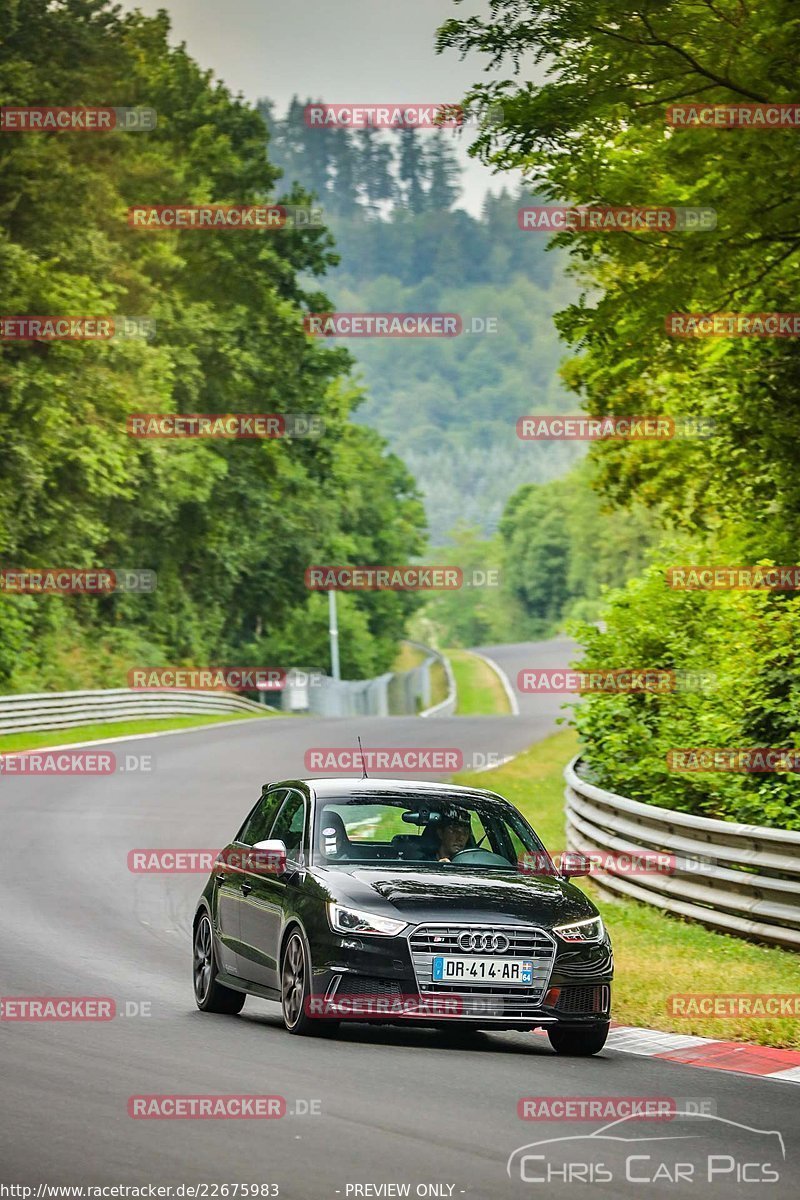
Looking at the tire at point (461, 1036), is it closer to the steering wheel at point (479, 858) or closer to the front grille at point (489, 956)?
the front grille at point (489, 956)

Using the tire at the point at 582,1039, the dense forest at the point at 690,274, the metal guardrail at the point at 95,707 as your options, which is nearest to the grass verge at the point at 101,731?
the metal guardrail at the point at 95,707

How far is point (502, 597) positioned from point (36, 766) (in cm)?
16568

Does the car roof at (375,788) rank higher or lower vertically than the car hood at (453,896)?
higher

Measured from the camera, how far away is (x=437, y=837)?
11.2 meters

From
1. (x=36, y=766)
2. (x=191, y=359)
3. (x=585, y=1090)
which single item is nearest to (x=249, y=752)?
(x=36, y=766)

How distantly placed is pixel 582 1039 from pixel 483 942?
938 mm

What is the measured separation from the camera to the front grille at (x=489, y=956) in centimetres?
995

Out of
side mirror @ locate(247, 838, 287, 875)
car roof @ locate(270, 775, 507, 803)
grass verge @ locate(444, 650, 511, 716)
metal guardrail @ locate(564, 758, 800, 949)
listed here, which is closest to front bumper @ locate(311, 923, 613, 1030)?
side mirror @ locate(247, 838, 287, 875)

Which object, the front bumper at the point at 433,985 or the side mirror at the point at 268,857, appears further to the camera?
the side mirror at the point at 268,857

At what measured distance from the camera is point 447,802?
37.6 ft

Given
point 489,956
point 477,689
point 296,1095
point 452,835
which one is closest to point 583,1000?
point 489,956

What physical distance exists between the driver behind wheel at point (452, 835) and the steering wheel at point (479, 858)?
0.03m

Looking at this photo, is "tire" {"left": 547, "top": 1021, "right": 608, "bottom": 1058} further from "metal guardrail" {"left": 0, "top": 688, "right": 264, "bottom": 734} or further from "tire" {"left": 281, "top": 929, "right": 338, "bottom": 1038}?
"metal guardrail" {"left": 0, "top": 688, "right": 264, "bottom": 734}

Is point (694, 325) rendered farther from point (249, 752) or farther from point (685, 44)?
point (249, 752)
